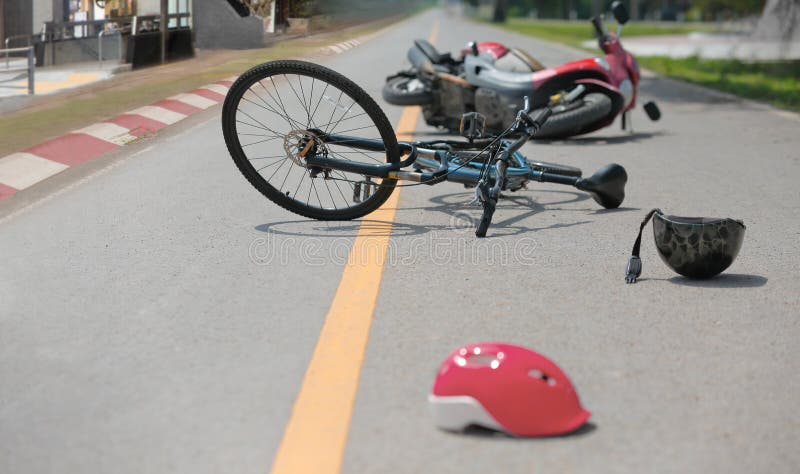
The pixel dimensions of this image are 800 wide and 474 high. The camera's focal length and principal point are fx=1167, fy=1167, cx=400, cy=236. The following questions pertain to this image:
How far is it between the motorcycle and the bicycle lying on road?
10.7 feet

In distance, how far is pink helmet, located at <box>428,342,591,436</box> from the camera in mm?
3057

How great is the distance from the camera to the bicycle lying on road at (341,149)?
18.3 feet

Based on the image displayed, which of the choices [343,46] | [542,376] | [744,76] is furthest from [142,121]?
[744,76]

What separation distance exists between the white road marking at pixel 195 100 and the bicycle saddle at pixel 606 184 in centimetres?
211

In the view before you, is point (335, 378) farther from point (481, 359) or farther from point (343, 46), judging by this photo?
point (343, 46)

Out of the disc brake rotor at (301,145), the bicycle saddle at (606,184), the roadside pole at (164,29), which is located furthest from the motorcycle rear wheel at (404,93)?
the roadside pole at (164,29)

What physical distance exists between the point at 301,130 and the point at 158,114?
3.39 ft

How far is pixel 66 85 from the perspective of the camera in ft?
14.6

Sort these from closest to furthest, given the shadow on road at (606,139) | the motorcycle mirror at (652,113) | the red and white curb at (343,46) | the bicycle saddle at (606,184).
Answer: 1. the red and white curb at (343,46)
2. the bicycle saddle at (606,184)
3. the shadow on road at (606,139)
4. the motorcycle mirror at (652,113)

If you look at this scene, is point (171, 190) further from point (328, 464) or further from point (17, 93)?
point (328, 464)

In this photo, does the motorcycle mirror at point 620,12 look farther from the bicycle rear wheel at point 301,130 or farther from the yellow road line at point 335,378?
the yellow road line at point 335,378

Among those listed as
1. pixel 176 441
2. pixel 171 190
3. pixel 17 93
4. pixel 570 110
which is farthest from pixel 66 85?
pixel 570 110

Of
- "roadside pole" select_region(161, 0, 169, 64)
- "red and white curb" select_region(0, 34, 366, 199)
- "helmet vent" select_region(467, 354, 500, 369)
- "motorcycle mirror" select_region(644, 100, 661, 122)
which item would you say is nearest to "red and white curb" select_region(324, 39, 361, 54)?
"red and white curb" select_region(0, 34, 366, 199)

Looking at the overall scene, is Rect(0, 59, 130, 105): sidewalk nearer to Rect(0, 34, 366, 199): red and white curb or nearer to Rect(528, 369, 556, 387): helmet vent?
Rect(0, 34, 366, 199): red and white curb
